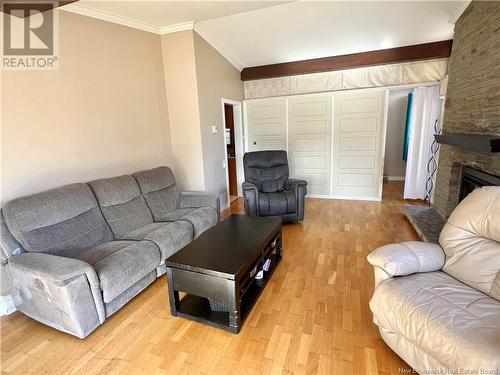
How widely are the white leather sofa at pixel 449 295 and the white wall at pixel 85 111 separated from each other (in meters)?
2.72

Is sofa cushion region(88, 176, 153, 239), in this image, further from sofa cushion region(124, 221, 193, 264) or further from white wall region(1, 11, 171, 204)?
white wall region(1, 11, 171, 204)

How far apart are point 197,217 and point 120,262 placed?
40.5 inches

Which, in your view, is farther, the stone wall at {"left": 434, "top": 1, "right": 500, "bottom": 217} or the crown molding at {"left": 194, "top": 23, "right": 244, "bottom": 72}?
the crown molding at {"left": 194, "top": 23, "right": 244, "bottom": 72}

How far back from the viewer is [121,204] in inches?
102

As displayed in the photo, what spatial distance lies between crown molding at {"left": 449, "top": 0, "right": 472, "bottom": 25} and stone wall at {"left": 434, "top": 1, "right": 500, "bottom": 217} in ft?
0.17

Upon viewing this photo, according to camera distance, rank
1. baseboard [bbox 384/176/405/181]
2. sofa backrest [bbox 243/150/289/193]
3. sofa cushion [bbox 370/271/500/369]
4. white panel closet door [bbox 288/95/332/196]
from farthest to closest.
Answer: baseboard [bbox 384/176/405/181] → white panel closet door [bbox 288/95/332/196] → sofa backrest [bbox 243/150/289/193] → sofa cushion [bbox 370/271/500/369]

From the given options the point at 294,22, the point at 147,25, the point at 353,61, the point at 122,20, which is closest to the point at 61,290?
the point at 122,20

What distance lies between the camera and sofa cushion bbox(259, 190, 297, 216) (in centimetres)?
345

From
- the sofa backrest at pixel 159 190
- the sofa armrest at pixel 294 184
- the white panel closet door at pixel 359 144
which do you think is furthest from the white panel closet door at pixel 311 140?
the sofa backrest at pixel 159 190

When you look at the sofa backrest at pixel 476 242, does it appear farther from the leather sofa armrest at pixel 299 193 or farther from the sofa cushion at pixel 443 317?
the leather sofa armrest at pixel 299 193

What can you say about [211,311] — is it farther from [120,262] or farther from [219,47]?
[219,47]

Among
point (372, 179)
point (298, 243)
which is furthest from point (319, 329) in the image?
point (372, 179)

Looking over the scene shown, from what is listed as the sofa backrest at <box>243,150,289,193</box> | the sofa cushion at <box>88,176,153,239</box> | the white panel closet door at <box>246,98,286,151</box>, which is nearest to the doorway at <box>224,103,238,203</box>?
the white panel closet door at <box>246,98,286,151</box>

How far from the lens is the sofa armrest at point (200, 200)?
3.18 metres
